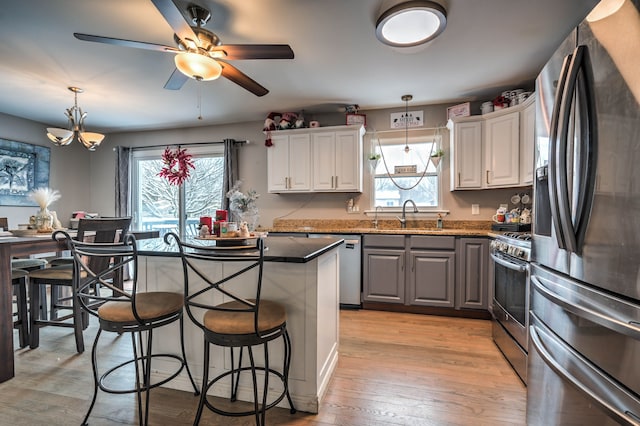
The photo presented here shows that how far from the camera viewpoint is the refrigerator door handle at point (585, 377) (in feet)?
2.83

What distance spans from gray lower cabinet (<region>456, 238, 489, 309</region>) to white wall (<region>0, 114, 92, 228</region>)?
5.90 meters

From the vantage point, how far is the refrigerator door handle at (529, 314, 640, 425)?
33.9 inches

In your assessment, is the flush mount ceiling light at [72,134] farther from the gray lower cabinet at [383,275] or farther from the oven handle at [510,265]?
the oven handle at [510,265]

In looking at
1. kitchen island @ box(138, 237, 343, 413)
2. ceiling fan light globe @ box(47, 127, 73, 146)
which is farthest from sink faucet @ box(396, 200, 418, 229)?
ceiling fan light globe @ box(47, 127, 73, 146)

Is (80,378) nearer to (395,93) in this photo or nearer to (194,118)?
(194,118)

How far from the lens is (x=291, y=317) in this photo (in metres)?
1.70

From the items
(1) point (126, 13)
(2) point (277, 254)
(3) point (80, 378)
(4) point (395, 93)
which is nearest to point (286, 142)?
(4) point (395, 93)

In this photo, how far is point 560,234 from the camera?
3.87ft

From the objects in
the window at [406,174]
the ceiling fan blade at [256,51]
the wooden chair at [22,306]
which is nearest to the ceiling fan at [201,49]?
the ceiling fan blade at [256,51]

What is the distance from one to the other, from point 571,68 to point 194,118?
4.50 meters

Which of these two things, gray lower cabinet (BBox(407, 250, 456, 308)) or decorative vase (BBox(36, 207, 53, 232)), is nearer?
decorative vase (BBox(36, 207, 53, 232))

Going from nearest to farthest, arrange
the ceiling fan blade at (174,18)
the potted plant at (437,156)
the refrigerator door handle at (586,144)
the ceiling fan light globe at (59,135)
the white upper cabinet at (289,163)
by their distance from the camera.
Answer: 1. the refrigerator door handle at (586,144)
2. the ceiling fan blade at (174,18)
3. the ceiling fan light globe at (59,135)
4. the potted plant at (437,156)
5. the white upper cabinet at (289,163)

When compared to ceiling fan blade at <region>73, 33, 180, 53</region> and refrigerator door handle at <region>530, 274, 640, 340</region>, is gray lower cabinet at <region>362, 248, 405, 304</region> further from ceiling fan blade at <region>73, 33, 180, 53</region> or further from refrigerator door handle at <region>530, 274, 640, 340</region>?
ceiling fan blade at <region>73, 33, 180, 53</region>

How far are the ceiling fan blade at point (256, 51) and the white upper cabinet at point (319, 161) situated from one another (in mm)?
1968
